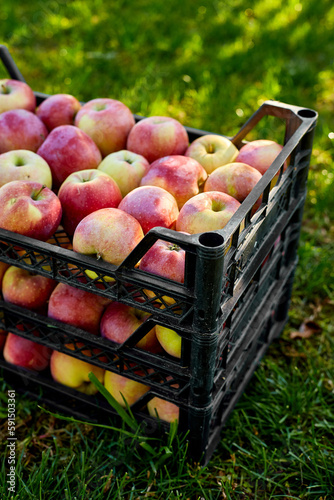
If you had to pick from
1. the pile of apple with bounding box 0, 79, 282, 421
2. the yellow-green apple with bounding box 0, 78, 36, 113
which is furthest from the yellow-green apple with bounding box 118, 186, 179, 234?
the yellow-green apple with bounding box 0, 78, 36, 113

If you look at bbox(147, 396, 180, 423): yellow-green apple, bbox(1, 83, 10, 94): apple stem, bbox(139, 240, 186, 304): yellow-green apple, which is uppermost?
bbox(1, 83, 10, 94): apple stem

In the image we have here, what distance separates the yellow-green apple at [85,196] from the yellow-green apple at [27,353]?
425mm

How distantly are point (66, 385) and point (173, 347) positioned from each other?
1.62 feet

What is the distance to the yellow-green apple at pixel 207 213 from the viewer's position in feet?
4.69

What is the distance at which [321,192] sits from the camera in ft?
9.14

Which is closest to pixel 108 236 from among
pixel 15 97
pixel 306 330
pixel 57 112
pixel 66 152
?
pixel 66 152

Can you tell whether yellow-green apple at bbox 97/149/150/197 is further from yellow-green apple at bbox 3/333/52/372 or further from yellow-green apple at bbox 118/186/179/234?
yellow-green apple at bbox 3/333/52/372

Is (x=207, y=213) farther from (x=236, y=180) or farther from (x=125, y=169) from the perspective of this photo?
(x=125, y=169)

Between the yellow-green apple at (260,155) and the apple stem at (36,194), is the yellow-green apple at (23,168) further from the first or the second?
the yellow-green apple at (260,155)

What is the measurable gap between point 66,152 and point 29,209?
14.5 inches

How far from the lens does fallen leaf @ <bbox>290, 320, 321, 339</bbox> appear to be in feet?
7.07

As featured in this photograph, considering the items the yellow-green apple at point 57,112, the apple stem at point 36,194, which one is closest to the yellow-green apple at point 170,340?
the apple stem at point 36,194

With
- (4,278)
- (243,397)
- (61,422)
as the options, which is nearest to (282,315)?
(243,397)

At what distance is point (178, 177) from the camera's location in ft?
5.38
